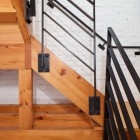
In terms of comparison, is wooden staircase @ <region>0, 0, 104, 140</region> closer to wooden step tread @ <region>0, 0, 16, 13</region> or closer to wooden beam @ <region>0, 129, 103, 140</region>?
wooden beam @ <region>0, 129, 103, 140</region>

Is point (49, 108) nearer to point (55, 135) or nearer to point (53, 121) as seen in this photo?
point (53, 121)

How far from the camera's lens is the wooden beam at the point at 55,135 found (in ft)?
5.99

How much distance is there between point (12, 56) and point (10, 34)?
214 mm

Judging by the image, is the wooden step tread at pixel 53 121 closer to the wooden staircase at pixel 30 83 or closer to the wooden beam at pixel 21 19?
the wooden staircase at pixel 30 83

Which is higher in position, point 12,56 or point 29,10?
point 29,10

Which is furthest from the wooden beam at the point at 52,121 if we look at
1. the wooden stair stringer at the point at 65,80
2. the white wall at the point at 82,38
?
the white wall at the point at 82,38

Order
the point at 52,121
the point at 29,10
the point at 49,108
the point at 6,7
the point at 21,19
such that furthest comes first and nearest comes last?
1. the point at 49,108
2. the point at 52,121
3. the point at 29,10
4. the point at 21,19
5. the point at 6,7

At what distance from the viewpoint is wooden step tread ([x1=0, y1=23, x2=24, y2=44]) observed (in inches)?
66.7

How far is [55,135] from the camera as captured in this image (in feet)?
6.03

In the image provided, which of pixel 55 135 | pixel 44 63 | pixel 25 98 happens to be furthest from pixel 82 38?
pixel 55 135

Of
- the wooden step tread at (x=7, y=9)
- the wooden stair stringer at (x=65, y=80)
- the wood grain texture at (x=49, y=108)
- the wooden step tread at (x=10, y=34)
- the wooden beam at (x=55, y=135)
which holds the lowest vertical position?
the wooden beam at (x=55, y=135)

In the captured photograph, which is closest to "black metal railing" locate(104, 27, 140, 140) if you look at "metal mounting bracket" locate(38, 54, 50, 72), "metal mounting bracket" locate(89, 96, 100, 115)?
"metal mounting bracket" locate(89, 96, 100, 115)

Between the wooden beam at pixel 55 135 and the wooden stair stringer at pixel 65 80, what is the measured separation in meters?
0.14

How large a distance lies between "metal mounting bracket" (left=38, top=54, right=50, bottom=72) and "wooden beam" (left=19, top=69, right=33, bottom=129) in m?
0.11
